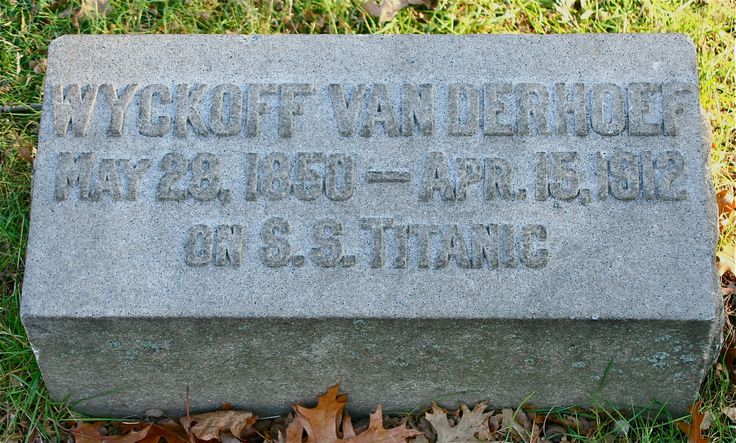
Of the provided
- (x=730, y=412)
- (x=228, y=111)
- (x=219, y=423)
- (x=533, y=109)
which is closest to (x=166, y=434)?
(x=219, y=423)

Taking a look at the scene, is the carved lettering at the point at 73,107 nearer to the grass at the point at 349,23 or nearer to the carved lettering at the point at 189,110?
the carved lettering at the point at 189,110

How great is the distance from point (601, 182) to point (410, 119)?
0.75 m

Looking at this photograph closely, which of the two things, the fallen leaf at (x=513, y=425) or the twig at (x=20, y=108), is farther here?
the twig at (x=20, y=108)

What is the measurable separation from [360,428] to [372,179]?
1.01 m

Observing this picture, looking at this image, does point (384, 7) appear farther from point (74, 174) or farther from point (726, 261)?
point (726, 261)

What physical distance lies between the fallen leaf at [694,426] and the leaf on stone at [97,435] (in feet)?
6.85

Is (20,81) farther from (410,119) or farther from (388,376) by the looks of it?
(388,376)

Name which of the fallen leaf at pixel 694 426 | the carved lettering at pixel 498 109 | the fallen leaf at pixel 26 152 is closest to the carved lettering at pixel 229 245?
the carved lettering at pixel 498 109

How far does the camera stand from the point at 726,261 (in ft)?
11.6

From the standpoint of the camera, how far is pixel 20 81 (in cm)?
398

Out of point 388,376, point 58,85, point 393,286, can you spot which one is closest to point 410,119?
point 393,286

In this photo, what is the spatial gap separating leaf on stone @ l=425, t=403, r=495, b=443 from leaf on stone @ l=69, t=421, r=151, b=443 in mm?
1117

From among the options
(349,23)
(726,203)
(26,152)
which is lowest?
(726,203)

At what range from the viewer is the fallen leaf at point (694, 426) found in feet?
9.67
